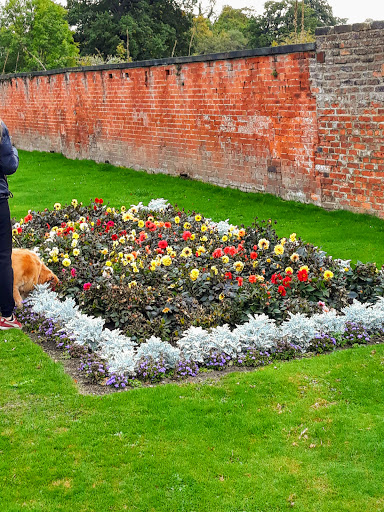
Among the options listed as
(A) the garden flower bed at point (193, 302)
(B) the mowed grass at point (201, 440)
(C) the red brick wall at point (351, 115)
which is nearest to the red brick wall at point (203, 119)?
(C) the red brick wall at point (351, 115)

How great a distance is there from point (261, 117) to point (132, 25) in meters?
37.3

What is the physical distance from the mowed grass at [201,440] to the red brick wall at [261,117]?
5.33m

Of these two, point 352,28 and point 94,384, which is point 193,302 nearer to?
point 94,384

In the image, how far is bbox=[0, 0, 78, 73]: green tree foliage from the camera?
125 feet

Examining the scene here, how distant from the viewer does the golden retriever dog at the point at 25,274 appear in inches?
254

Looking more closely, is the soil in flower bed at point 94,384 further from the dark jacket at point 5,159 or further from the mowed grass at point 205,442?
the dark jacket at point 5,159

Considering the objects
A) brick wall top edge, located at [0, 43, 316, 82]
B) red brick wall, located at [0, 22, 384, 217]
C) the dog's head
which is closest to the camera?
the dog's head

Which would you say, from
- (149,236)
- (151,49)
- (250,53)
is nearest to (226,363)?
(149,236)

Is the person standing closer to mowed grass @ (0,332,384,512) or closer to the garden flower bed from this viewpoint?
the garden flower bed

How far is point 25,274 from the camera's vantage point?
257 inches

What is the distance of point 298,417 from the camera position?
422cm

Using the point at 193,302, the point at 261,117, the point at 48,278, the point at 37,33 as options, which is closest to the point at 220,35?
the point at 37,33

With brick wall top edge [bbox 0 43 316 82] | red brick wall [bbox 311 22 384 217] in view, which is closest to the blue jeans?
red brick wall [bbox 311 22 384 217]

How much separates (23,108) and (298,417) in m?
20.7
